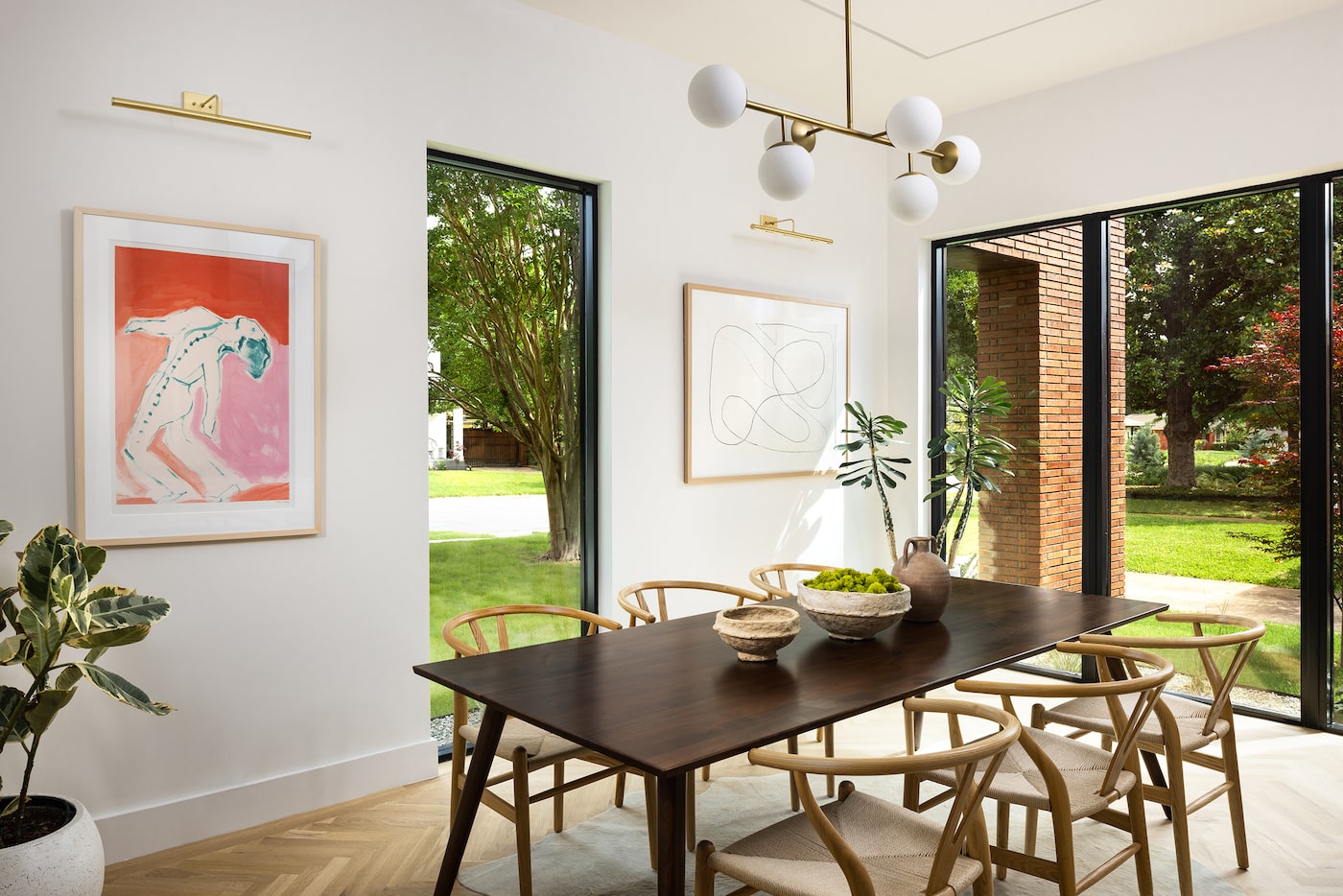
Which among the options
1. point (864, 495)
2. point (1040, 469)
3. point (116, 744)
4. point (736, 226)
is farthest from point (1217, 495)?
point (116, 744)

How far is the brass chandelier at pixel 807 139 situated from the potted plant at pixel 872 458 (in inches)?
82.1

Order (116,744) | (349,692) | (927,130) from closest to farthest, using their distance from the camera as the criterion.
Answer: (927,130)
(116,744)
(349,692)

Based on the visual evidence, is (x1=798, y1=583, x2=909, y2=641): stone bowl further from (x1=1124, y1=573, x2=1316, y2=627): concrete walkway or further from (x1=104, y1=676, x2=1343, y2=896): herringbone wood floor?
(x1=1124, y1=573, x2=1316, y2=627): concrete walkway

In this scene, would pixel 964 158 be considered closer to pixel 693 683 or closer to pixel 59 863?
pixel 693 683

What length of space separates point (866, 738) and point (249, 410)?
2.71m

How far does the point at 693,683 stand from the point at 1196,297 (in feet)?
10.9

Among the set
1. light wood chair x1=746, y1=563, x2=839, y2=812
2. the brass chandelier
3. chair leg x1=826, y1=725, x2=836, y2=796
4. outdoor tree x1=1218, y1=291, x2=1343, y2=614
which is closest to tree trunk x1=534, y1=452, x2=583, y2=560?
light wood chair x1=746, y1=563, x2=839, y2=812

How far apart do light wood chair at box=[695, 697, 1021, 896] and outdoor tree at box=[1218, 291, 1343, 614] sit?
2.81m

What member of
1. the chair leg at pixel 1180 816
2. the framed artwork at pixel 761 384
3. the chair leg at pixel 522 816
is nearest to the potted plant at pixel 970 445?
the framed artwork at pixel 761 384

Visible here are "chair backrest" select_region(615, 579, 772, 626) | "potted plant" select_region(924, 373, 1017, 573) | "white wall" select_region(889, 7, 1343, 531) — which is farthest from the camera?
"potted plant" select_region(924, 373, 1017, 573)

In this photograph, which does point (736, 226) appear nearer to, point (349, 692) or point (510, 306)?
point (510, 306)

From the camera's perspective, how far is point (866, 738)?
150 inches

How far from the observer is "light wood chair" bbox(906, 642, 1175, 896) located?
6.62ft

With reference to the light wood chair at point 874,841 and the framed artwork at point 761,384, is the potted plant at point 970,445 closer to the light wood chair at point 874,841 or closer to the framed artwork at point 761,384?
the framed artwork at point 761,384
